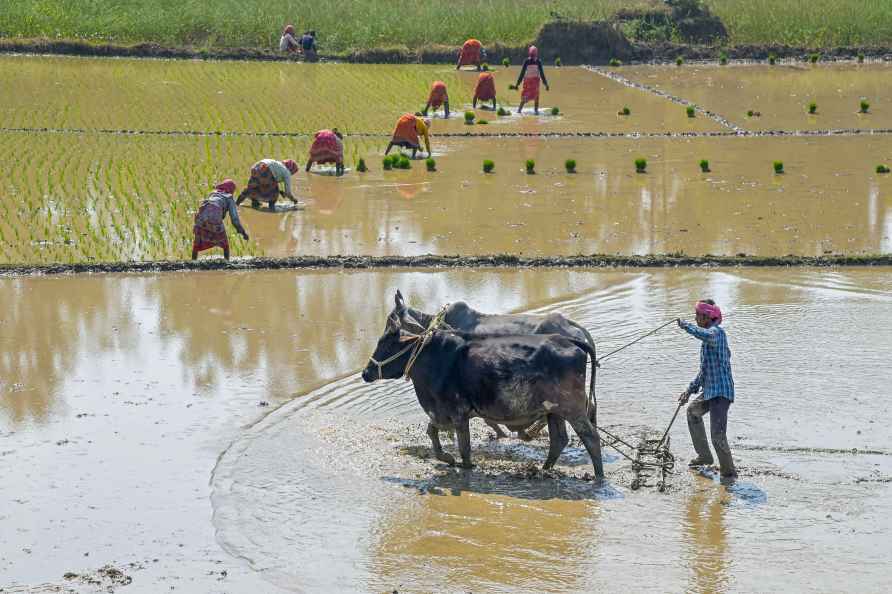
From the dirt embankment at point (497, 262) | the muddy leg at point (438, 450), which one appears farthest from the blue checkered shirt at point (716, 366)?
the dirt embankment at point (497, 262)

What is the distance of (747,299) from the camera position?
1338 cm

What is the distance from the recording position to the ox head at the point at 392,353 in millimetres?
9719

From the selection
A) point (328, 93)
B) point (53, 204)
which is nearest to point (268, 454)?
point (53, 204)

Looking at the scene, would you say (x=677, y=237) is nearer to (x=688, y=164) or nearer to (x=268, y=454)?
(x=688, y=164)

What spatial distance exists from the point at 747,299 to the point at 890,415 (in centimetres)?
333

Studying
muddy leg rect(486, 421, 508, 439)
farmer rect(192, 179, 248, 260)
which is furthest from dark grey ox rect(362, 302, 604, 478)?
farmer rect(192, 179, 248, 260)

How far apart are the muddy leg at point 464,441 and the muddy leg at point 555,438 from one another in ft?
1.81

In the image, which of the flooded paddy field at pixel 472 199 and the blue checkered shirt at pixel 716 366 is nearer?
the blue checkered shirt at pixel 716 366

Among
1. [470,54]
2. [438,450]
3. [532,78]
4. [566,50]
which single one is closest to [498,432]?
[438,450]

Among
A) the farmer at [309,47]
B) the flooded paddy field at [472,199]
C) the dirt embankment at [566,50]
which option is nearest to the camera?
the flooded paddy field at [472,199]

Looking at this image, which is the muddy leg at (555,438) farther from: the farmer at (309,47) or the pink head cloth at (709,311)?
the farmer at (309,47)

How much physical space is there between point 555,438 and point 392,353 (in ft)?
4.48

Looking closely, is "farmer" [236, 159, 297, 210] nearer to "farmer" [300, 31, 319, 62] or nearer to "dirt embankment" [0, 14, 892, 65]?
"farmer" [300, 31, 319, 62]

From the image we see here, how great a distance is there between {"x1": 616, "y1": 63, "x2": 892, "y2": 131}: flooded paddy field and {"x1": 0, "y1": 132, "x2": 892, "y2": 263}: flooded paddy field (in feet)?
7.35
